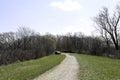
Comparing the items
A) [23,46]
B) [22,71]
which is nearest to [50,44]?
[23,46]

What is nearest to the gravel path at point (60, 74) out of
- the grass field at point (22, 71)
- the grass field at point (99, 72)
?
the grass field at point (99, 72)

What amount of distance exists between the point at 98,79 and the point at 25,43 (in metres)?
62.6

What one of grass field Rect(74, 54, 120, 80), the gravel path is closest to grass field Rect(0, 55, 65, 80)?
the gravel path

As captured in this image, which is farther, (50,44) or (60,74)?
(50,44)

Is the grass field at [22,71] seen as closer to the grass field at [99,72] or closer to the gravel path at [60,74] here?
the gravel path at [60,74]

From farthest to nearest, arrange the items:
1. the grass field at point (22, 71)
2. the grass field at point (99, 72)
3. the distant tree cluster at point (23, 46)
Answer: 1. the distant tree cluster at point (23, 46)
2. the grass field at point (22, 71)
3. the grass field at point (99, 72)

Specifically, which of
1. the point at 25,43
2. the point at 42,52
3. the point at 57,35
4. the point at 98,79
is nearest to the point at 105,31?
the point at 42,52

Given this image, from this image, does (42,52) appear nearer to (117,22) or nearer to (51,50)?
(51,50)

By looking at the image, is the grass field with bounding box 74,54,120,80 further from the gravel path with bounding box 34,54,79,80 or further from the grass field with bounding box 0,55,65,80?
the grass field with bounding box 0,55,65,80

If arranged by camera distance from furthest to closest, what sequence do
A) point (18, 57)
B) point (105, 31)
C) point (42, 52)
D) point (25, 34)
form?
point (25, 34), point (105, 31), point (42, 52), point (18, 57)

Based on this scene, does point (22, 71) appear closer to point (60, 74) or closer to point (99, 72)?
point (60, 74)

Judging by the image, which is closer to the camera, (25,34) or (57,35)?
(25,34)

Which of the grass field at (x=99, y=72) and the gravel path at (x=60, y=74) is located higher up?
the gravel path at (x=60, y=74)

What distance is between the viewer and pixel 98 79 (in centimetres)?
1340
